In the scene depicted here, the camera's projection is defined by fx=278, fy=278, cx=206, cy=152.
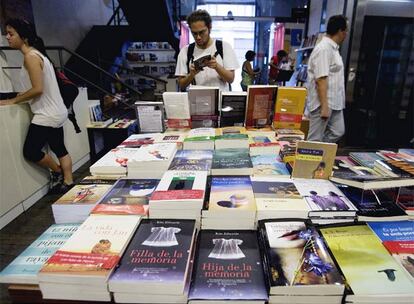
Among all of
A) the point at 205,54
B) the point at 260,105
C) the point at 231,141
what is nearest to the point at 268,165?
the point at 231,141

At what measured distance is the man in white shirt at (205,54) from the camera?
1.88 metres

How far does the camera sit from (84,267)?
2.35ft

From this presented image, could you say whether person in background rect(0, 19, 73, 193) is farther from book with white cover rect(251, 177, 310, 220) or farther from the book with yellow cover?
book with white cover rect(251, 177, 310, 220)

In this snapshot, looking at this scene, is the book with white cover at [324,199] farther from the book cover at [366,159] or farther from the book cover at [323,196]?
the book cover at [366,159]

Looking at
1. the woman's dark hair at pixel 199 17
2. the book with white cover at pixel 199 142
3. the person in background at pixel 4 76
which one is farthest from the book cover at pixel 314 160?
the person in background at pixel 4 76

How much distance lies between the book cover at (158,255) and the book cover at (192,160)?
0.37 meters

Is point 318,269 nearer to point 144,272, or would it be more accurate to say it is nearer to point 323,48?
point 144,272

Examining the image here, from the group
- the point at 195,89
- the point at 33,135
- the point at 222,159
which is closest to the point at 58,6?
the point at 33,135

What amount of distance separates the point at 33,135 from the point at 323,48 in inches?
102

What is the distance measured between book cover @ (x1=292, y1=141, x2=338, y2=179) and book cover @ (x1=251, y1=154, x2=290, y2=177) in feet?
0.25

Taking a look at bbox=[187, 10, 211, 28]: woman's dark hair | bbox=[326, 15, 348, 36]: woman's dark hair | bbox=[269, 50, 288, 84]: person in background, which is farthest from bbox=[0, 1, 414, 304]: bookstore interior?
bbox=[269, 50, 288, 84]: person in background

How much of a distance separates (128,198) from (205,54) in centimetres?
134

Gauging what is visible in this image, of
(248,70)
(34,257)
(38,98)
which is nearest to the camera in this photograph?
(34,257)

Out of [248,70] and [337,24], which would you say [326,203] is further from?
[248,70]
